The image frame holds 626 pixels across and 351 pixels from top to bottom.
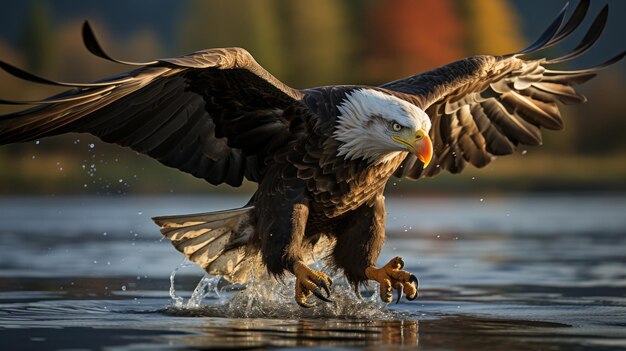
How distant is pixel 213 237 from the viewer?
30.7 feet

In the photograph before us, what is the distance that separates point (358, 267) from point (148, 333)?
2049 millimetres

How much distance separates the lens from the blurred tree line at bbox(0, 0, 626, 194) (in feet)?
139

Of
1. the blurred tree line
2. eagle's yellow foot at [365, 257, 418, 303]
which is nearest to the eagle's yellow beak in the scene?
eagle's yellow foot at [365, 257, 418, 303]

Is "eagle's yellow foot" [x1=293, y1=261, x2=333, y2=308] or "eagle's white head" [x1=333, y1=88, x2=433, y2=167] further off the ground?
"eagle's white head" [x1=333, y1=88, x2=433, y2=167]

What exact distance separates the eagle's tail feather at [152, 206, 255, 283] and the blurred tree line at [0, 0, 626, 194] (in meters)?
30.2

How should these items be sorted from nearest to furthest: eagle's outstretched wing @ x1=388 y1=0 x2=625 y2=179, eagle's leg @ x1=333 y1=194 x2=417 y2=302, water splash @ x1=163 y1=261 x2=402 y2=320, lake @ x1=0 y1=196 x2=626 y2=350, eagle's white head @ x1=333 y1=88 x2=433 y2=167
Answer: lake @ x1=0 y1=196 x2=626 y2=350 → eagle's white head @ x1=333 y1=88 x2=433 y2=167 → water splash @ x1=163 y1=261 x2=402 y2=320 → eagle's leg @ x1=333 y1=194 x2=417 y2=302 → eagle's outstretched wing @ x1=388 y1=0 x2=625 y2=179

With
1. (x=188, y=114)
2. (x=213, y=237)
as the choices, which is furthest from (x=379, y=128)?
(x=213, y=237)

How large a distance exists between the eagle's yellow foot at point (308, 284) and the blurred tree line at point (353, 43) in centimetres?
3118

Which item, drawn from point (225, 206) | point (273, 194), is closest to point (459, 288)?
point (273, 194)

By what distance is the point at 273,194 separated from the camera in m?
8.74

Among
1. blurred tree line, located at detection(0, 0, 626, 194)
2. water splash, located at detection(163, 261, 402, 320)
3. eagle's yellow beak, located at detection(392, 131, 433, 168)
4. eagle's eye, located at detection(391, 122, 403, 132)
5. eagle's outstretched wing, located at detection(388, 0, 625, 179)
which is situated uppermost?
blurred tree line, located at detection(0, 0, 626, 194)

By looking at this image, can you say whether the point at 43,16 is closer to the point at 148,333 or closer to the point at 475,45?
the point at 475,45

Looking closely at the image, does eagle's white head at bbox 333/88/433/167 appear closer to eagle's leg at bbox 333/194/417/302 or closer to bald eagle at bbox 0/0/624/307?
bald eagle at bbox 0/0/624/307

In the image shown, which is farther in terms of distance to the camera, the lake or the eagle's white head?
the eagle's white head
